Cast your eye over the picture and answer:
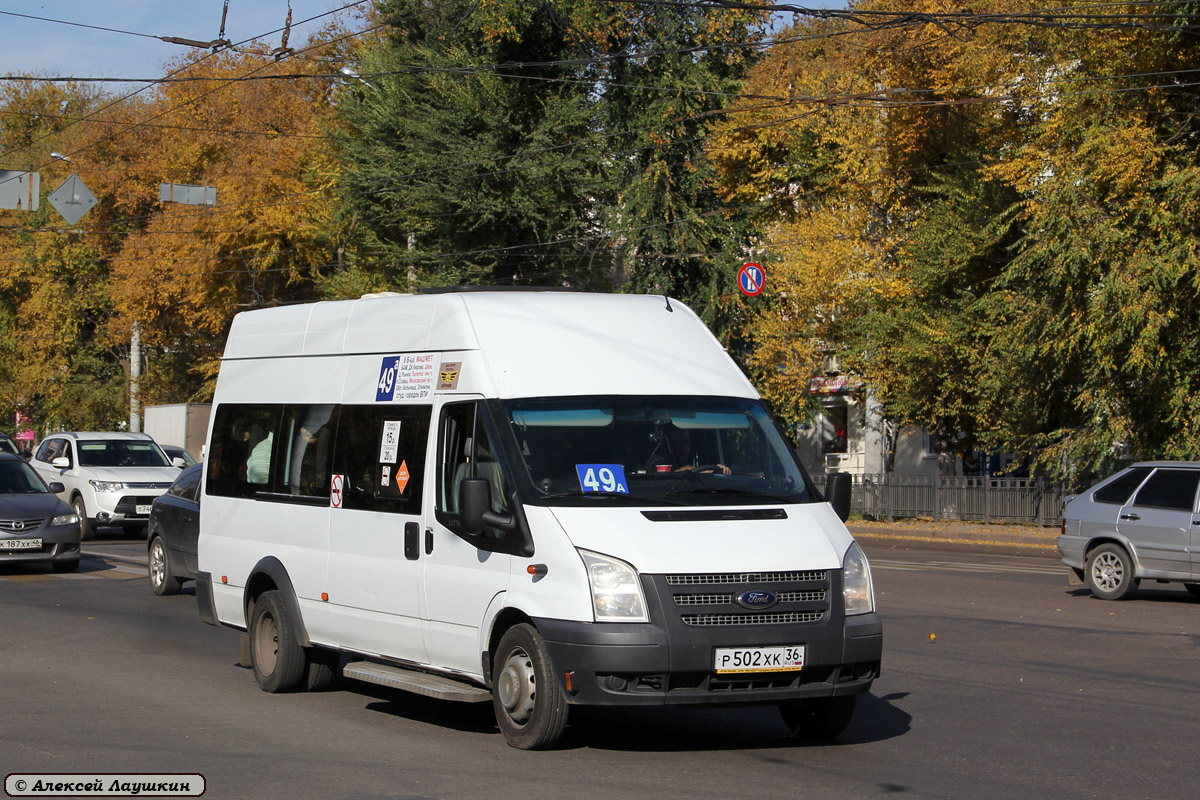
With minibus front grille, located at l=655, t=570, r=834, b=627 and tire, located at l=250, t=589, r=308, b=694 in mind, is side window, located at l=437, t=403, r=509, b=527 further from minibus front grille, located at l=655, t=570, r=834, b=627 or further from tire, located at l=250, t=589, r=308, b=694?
tire, located at l=250, t=589, r=308, b=694

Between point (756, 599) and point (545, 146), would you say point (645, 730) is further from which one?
point (545, 146)

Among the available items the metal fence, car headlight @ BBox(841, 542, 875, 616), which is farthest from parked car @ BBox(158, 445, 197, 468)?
car headlight @ BBox(841, 542, 875, 616)

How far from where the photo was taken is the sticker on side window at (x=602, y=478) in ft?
26.0

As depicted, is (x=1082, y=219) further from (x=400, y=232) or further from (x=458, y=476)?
(x=400, y=232)

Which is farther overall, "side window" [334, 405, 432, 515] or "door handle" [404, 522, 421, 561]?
"side window" [334, 405, 432, 515]

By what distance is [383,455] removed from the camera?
30.1 feet

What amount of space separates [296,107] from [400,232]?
11.3 m

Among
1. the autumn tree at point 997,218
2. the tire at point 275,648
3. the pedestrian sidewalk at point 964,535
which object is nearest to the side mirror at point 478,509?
the tire at point 275,648

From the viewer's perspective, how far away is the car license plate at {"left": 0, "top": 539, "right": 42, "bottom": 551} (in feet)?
60.8

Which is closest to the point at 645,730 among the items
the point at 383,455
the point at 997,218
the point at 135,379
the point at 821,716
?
the point at 821,716

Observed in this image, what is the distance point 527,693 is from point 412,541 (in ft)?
4.56

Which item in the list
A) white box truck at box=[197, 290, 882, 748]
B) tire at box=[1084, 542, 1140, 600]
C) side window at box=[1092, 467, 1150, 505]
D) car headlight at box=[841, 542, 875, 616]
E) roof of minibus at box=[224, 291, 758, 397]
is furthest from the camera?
side window at box=[1092, 467, 1150, 505]

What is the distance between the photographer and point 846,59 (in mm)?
36000

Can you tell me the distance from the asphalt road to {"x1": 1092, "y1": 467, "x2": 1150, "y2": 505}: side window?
3438 mm
